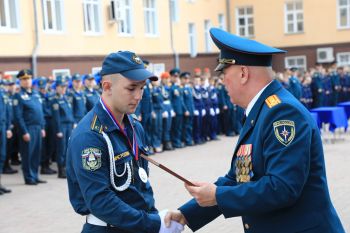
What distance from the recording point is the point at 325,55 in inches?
1252

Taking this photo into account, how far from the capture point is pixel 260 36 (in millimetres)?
33938

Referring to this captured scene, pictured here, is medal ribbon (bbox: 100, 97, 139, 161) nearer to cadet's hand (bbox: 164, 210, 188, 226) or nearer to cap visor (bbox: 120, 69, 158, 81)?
cap visor (bbox: 120, 69, 158, 81)

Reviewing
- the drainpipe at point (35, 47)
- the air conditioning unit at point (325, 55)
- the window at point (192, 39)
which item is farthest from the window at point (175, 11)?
the drainpipe at point (35, 47)

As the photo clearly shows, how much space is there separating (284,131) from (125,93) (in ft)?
2.99

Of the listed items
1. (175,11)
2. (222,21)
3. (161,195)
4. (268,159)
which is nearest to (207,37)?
(222,21)

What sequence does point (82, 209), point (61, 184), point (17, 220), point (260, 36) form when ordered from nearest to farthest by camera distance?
point (82, 209) < point (17, 220) < point (61, 184) < point (260, 36)

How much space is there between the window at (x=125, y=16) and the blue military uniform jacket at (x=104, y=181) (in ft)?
61.9

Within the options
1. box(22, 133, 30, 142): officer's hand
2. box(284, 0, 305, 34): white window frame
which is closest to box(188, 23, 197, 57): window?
box(284, 0, 305, 34): white window frame

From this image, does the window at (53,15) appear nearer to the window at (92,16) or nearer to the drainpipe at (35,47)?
the drainpipe at (35,47)

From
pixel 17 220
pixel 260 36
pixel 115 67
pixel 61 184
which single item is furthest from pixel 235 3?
pixel 115 67

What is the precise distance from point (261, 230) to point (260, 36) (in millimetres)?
31880

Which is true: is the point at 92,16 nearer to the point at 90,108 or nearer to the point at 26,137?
the point at 90,108

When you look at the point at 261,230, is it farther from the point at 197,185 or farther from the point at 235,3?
the point at 235,3

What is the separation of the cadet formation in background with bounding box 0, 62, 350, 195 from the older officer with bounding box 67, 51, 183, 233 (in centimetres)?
710
